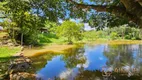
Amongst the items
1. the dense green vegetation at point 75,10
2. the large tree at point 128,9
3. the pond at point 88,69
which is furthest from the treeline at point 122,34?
the large tree at point 128,9

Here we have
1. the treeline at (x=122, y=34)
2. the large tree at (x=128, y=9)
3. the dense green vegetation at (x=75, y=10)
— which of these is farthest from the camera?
the treeline at (x=122, y=34)

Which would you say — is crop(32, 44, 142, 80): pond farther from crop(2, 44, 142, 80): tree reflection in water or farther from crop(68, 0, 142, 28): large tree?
crop(68, 0, 142, 28): large tree

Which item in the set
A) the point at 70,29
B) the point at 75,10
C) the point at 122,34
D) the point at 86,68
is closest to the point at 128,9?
the point at 75,10

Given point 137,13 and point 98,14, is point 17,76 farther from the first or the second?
point 137,13

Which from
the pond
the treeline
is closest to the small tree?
the pond

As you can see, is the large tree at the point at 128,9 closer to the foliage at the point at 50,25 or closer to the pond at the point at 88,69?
the foliage at the point at 50,25

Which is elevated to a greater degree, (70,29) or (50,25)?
(50,25)

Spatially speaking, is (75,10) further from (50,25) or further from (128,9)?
(50,25)

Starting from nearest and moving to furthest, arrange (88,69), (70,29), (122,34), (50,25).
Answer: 1. (88,69)
2. (50,25)
3. (70,29)
4. (122,34)

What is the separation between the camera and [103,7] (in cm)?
619

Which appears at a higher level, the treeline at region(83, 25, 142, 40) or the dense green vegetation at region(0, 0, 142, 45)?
the dense green vegetation at region(0, 0, 142, 45)

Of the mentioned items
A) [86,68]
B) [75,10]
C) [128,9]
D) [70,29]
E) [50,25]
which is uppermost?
[75,10]

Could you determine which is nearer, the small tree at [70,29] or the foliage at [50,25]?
the foliage at [50,25]

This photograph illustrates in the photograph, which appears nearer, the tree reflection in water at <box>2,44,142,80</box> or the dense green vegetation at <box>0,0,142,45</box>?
the dense green vegetation at <box>0,0,142,45</box>
